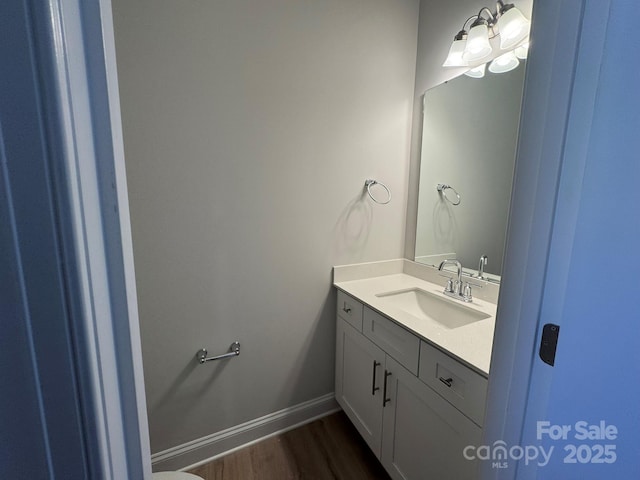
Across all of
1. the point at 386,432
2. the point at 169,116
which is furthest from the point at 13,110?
the point at 386,432

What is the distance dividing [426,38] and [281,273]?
5.18 ft

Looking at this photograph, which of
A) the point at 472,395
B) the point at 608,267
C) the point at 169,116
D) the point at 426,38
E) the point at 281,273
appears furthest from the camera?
the point at 426,38

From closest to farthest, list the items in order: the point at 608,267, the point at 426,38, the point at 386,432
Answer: the point at 608,267 < the point at 386,432 < the point at 426,38

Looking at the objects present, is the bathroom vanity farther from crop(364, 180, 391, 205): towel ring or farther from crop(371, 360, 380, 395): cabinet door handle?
crop(364, 180, 391, 205): towel ring

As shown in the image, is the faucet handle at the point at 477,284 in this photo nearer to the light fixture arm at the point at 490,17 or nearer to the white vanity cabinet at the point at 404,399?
the white vanity cabinet at the point at 404,399

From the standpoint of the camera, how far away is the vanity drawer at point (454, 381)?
82cm

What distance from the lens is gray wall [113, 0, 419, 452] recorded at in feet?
3.73

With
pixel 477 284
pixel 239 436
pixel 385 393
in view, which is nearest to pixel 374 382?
pixel 385 393

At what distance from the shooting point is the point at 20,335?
0.27 metres

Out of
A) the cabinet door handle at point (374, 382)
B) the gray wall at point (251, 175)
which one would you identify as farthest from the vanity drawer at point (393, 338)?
the gray wall at point (251, 175)

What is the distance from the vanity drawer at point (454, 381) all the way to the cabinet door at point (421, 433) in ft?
0.10

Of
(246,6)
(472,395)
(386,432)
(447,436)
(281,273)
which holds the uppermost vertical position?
(246,6)

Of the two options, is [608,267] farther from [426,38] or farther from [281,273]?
[426,38]

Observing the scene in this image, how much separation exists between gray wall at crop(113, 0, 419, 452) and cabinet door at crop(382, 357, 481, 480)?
0.55 m
